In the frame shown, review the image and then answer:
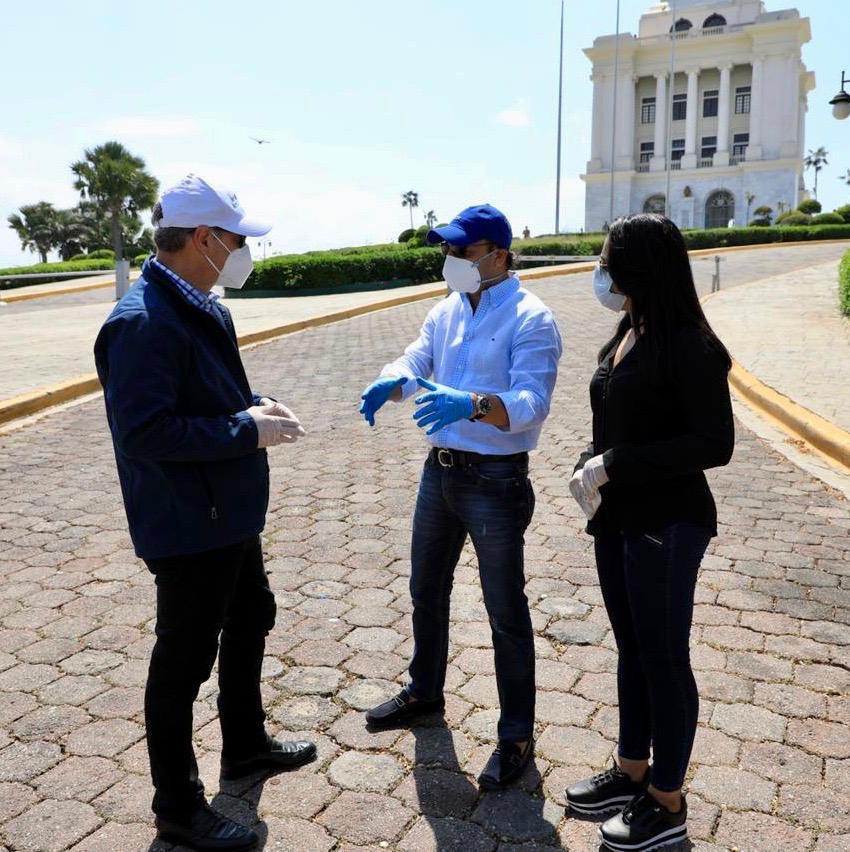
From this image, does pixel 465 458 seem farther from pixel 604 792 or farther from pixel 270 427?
pixel 604 792

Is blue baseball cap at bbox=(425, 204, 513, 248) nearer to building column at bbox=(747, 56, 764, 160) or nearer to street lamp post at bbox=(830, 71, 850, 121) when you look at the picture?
street lamp post at bbox=(830, 71, 850, 121)

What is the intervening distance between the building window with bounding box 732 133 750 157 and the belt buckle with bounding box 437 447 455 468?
249 feet

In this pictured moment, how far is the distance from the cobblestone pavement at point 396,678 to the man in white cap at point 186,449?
34 cm

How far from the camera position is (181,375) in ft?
8.36

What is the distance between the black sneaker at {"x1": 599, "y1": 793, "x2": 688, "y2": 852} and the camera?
8.59 ft

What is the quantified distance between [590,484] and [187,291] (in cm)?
134

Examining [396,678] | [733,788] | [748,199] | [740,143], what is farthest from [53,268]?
[740,143]

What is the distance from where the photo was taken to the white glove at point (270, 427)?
8.60 feet

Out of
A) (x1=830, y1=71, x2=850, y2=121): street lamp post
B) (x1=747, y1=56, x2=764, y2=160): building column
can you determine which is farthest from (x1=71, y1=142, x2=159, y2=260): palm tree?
(x1=747, y1=56, x2=764, y2=160): building column

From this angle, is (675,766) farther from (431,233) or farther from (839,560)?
(839,560)

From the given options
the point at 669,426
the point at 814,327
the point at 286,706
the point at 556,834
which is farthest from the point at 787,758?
the point at 814,327

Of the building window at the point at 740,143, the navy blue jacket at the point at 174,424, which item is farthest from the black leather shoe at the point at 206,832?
the building window at the point at 740,143

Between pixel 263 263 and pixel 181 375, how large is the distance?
898 inches

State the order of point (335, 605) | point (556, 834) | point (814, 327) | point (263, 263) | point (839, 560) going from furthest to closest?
1. point (263, 263)
2. point (814, 327)
3. point (839, 560)
4. point (335, 605)
5. point (556, 834)
